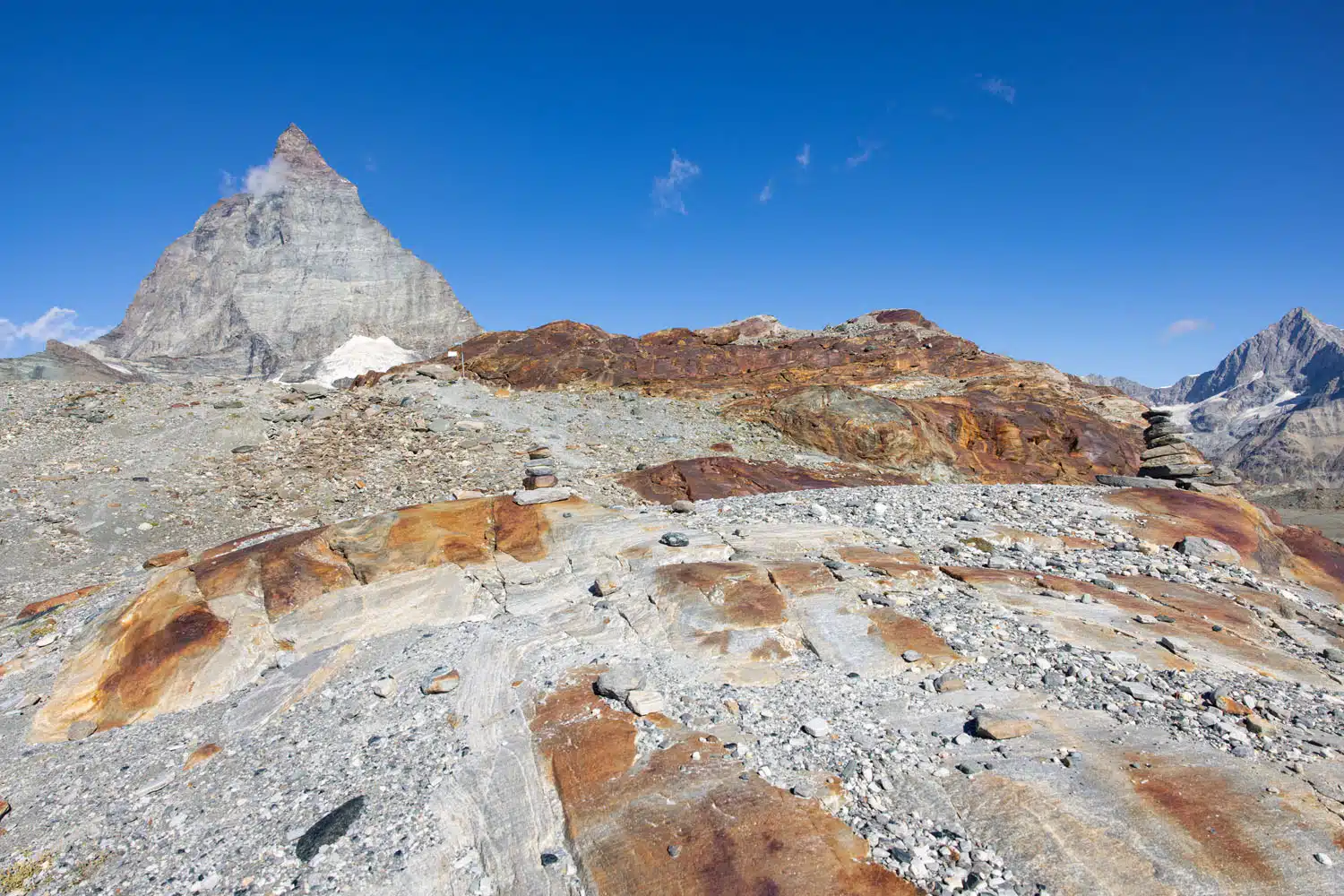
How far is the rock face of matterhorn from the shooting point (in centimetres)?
11731

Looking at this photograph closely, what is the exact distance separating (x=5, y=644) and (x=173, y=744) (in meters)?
5.85

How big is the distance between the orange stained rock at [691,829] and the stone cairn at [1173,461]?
19.3 metres

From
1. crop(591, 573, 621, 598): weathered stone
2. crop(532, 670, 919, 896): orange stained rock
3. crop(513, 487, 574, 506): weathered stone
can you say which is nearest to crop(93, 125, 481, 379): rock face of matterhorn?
crop(513, 487, 574, 506): weathered stone

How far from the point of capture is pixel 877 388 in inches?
1228

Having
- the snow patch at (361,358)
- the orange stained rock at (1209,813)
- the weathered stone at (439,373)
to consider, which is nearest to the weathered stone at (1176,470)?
the orange stained rock at (1209,813)

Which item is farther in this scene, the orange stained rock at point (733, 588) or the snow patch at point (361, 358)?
the snow patch at point (361, 358)

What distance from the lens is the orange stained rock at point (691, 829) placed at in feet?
14.0

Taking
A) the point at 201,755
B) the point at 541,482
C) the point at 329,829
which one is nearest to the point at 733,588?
the point at 329,829

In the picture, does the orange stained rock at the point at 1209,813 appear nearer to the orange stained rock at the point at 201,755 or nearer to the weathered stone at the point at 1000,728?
the weathered stone at the point at 1000,728

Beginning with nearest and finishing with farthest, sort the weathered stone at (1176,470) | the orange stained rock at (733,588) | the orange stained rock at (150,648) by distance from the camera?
the orange stained rock at (150,648), the orange stained rock at (733,588), the weathered stone at (1176,470)

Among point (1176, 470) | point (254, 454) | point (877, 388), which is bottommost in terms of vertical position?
point (254, 454)

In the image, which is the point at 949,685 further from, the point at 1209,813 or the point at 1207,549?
the point at 1207,549

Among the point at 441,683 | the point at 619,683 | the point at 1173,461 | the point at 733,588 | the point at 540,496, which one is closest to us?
the point at 619,683

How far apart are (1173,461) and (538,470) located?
20.9 meters
